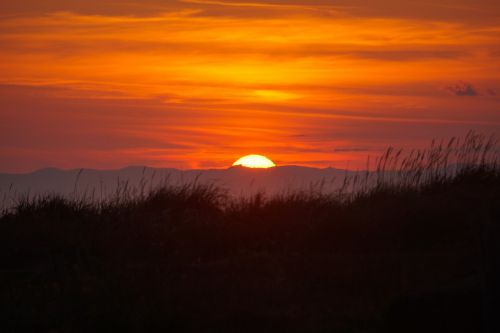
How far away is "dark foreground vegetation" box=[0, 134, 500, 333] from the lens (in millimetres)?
8055

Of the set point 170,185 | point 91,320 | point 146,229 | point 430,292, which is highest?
point 170,185

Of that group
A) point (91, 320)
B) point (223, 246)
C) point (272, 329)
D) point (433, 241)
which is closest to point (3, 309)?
point (91, 320)

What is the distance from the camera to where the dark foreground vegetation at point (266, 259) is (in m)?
8.05

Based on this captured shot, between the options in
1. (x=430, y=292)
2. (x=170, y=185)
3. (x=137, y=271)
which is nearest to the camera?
(x=430, y=292)

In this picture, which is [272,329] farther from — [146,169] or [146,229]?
[146,169]

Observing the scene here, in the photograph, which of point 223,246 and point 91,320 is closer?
point 91,320

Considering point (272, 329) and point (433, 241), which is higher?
point (433, 241)

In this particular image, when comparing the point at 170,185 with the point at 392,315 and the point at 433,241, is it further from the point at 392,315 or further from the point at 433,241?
the point at 392,315

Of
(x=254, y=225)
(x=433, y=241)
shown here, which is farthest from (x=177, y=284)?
(x=433, y=241)

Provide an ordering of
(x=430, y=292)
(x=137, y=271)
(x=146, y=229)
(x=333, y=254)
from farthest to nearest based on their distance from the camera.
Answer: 1. (x=146, y=229)
2. (x=333, y=254)
3. (x=137, y=271)
4. (x=430, y=292)

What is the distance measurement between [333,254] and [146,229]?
9.64ft

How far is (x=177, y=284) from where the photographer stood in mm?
9250

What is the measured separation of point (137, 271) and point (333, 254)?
9.43ft

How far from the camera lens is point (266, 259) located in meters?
10.7
